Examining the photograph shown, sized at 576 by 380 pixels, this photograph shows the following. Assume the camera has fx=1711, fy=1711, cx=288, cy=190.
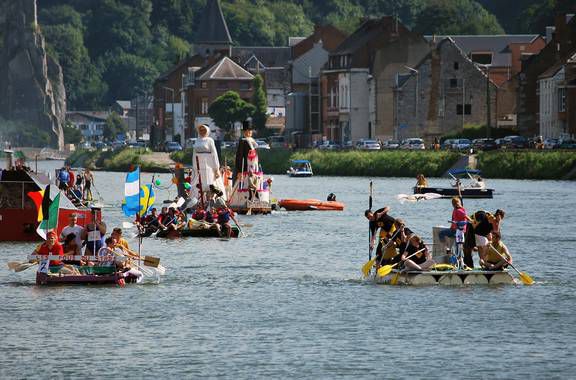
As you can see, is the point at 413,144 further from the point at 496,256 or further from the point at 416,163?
the point at 496,256

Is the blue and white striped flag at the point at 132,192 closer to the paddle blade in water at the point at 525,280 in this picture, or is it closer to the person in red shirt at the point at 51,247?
the person in red shirt at the point at 51,247

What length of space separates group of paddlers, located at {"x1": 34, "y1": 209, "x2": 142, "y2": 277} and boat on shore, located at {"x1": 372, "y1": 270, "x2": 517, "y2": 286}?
8.10 m

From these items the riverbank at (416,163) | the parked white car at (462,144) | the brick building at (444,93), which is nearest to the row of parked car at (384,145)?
the riverbank at (416,163)

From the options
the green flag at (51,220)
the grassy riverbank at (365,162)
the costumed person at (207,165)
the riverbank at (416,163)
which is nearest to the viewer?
the green flag at (51,220)

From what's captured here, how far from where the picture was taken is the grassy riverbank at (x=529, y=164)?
428ft

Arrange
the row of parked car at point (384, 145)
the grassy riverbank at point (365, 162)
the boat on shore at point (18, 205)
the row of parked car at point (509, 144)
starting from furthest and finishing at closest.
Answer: the row of parked car at point (384, 145), the grassy riverbank at point (365, 162), the row of parked car at point (509, 144), the boat on shore at point (18, 205)

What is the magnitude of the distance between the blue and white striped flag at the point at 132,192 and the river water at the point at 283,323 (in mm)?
2259

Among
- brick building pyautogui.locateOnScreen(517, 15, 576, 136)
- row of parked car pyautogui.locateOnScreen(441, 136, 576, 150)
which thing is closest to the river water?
row of parked car pyautogui.locateOnScreen(441, 136, 576, 150)

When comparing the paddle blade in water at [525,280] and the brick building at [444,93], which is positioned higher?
the brick building at [444,93]

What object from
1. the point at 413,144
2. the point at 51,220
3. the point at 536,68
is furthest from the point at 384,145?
the point at 51,220

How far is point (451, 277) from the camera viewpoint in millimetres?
49719

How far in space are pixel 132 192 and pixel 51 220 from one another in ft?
35.3

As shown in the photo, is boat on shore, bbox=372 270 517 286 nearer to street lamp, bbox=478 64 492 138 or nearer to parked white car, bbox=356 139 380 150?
street lamp, bbox=478 64 492 138

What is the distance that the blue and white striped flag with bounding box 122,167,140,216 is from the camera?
60.4 metres
